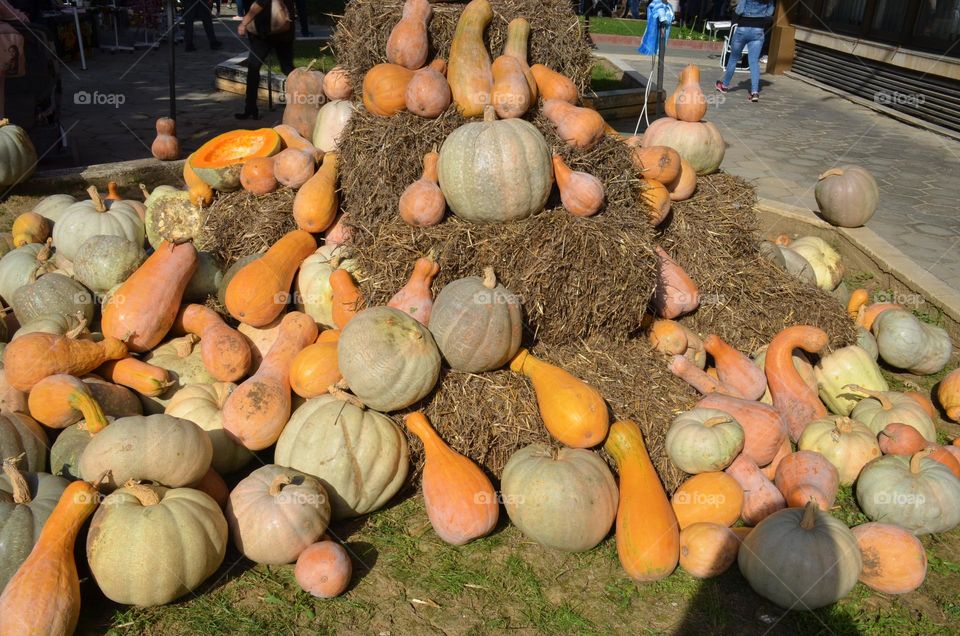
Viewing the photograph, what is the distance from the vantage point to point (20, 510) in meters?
2.77

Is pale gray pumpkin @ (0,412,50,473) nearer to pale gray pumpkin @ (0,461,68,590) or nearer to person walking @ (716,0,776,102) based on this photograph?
pale gray pumpkin @ (0,461,68,590)

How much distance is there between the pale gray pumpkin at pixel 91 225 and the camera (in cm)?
473

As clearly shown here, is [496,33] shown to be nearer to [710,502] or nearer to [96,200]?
[96,200]

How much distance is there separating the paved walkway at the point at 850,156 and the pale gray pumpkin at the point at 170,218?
548 centimetres

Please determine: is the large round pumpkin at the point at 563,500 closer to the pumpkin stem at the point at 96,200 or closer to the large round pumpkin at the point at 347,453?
the large round pumpkin at the point at 347,453

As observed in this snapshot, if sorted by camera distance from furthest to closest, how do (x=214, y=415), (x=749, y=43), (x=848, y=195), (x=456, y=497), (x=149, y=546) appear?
(x=749, y=43), (x=848, y=195), (x=214, y=415), (x=456, y=497), (x=149, y=546)

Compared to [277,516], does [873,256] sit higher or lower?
higher

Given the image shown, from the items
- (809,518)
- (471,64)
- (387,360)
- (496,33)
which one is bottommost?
(809,518)

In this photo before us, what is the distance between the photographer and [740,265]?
15.9ft

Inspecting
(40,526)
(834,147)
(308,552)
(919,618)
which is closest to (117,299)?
(40,526)

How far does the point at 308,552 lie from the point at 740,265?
337 cm

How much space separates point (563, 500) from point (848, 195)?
14.9 feet

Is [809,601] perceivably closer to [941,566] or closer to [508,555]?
[941,566]

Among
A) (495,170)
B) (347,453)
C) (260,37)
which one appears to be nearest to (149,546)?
(347,453)
